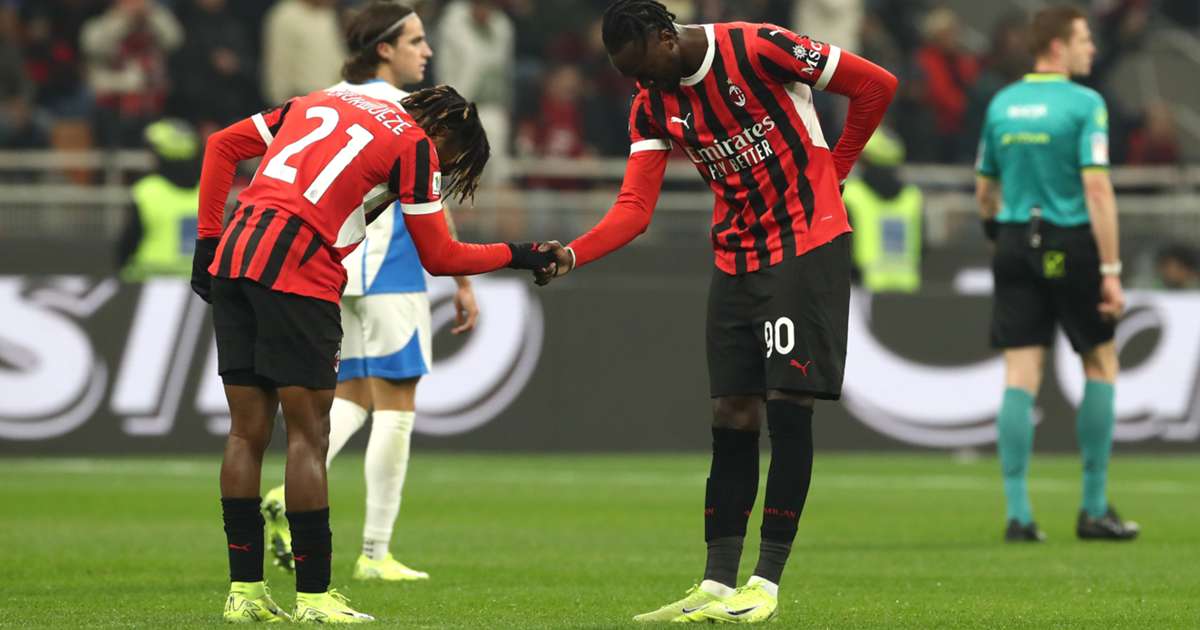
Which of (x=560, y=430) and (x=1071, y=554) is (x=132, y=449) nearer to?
(x=560, y=430)

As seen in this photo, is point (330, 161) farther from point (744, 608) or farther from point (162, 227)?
point (162, 227)

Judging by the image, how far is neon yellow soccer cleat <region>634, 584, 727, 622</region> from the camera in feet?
20.4

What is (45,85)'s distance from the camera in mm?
17891

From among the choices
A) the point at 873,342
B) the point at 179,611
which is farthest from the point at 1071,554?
the point at 873,342

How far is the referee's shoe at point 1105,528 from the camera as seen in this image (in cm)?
948

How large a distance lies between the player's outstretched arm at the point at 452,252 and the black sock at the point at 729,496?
33.6 inches

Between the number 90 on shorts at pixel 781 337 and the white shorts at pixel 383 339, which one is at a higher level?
the number 90 on shorts at pixel 781 337

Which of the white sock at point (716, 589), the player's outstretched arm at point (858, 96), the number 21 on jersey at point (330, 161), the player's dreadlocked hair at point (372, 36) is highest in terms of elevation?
A: the player's dreadlocked hair at point (372, 36)

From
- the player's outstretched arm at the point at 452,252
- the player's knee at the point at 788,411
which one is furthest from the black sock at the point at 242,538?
Answer: the player's knee at the point at 788,411

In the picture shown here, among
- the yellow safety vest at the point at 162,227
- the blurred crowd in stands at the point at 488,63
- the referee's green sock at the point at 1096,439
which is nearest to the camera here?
the referee's green sock at the point at 1096,439

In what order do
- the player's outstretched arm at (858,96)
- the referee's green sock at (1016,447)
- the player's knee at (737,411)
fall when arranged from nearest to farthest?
the player's outstretched arm at (858,96), the player's knee at (737,411), the referee's green sock at (1016,447)

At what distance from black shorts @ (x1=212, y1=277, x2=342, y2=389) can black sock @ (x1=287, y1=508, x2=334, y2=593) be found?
0.41 m

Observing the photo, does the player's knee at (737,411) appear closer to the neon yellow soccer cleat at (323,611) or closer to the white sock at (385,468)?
the neon yellow soccer cleat at (323,611)

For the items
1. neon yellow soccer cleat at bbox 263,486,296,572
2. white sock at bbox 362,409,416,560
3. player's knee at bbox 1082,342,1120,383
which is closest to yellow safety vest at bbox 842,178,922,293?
player's knee at bbox 1082,342,1120,383
